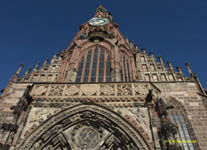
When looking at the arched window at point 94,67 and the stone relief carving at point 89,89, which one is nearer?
the stone relief carving at point 89,89

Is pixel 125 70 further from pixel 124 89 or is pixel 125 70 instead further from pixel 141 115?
pixel 141 115

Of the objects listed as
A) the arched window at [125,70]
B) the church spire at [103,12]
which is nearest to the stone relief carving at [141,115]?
the arched window at [125,70]

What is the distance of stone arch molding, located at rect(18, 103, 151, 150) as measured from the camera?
8.00 metres

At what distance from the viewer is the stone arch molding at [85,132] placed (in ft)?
26.2

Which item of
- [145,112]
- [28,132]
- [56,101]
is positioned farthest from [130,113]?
[28,132]

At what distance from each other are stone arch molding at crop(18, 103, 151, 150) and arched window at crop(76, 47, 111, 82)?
475 cm

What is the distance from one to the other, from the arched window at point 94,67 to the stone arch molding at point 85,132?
15.6ft

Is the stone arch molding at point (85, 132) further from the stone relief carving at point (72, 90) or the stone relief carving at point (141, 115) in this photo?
the stone relief carving at point (72, 90)

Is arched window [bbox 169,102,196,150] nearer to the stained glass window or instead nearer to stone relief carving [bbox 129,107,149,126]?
the stained glass window

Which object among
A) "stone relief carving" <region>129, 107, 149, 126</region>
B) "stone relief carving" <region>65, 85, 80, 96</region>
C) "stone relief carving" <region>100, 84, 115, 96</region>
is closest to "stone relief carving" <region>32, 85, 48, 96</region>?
"stone relief carving" <region>65, 85, 80, 96</region>

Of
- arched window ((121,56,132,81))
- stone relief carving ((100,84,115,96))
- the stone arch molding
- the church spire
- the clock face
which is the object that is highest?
the church spire

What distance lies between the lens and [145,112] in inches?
342

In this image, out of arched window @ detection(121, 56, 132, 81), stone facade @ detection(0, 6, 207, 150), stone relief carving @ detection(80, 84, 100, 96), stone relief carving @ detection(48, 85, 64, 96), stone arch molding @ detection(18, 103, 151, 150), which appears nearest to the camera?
stone facade @ detection(0, 6, 207, 150)

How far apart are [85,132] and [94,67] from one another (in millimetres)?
6796
